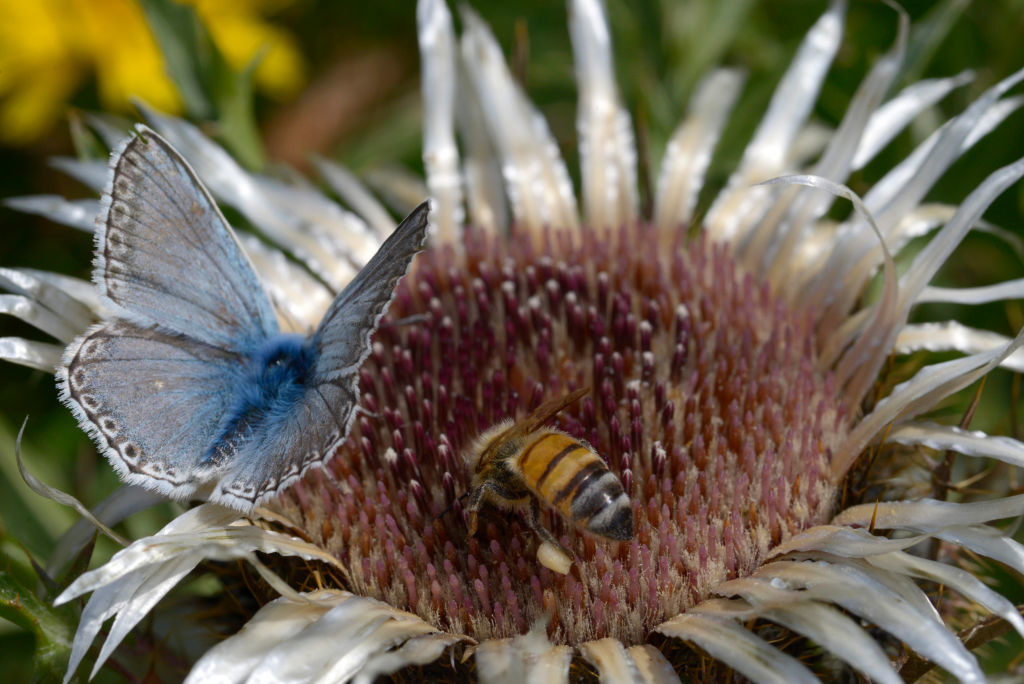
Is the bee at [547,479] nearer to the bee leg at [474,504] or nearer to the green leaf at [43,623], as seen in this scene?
the bee leg at [474,504]

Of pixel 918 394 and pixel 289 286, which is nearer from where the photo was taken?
pixel 918 394

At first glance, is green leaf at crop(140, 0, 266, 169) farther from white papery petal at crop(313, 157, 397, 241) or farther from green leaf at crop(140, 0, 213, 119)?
white papery petal at crop(313, 157, 397, 241)

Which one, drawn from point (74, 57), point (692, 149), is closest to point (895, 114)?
point (692, 149)

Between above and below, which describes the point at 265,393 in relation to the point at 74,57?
below

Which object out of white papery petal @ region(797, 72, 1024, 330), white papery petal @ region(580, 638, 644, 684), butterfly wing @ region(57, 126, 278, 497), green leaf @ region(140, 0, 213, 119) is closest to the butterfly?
butterfly wing @ region(57, 126, 278, 497)

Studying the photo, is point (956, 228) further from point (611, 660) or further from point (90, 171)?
point (90, 171)

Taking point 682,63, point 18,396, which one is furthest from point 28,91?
point 682,63
